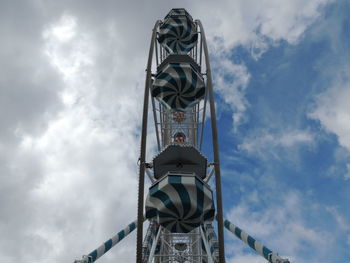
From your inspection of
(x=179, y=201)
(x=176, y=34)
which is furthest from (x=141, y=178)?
(x=176, y=34)

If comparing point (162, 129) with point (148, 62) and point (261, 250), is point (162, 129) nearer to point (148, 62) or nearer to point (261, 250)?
point (148, 62)

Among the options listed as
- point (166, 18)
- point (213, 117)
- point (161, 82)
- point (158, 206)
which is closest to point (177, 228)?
point (158, 206)

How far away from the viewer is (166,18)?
18453mm

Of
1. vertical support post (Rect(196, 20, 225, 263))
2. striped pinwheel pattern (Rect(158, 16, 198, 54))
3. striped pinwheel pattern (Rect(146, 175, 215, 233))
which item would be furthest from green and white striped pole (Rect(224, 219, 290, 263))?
striped pinwheel pattern (Rect(158, 16, 198, 54))

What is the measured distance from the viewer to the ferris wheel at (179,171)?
33.3 ft

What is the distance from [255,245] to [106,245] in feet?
19.3

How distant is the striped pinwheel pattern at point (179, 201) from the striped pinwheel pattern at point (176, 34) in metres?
9.03

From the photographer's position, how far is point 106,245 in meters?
13.6

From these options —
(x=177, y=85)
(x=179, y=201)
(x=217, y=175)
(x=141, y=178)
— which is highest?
(x=177, y=85)

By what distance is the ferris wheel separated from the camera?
400 inches

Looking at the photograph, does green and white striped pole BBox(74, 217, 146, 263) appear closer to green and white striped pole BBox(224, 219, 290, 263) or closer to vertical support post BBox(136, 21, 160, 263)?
vertical support post BBox(136, 21, 160, 263)

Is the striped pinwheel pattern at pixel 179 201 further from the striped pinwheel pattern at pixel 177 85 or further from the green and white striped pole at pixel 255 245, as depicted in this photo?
the striped pinwheel pattern at pixel 177 85

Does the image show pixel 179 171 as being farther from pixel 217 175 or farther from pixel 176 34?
pixel 176 34

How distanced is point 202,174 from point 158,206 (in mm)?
2757
